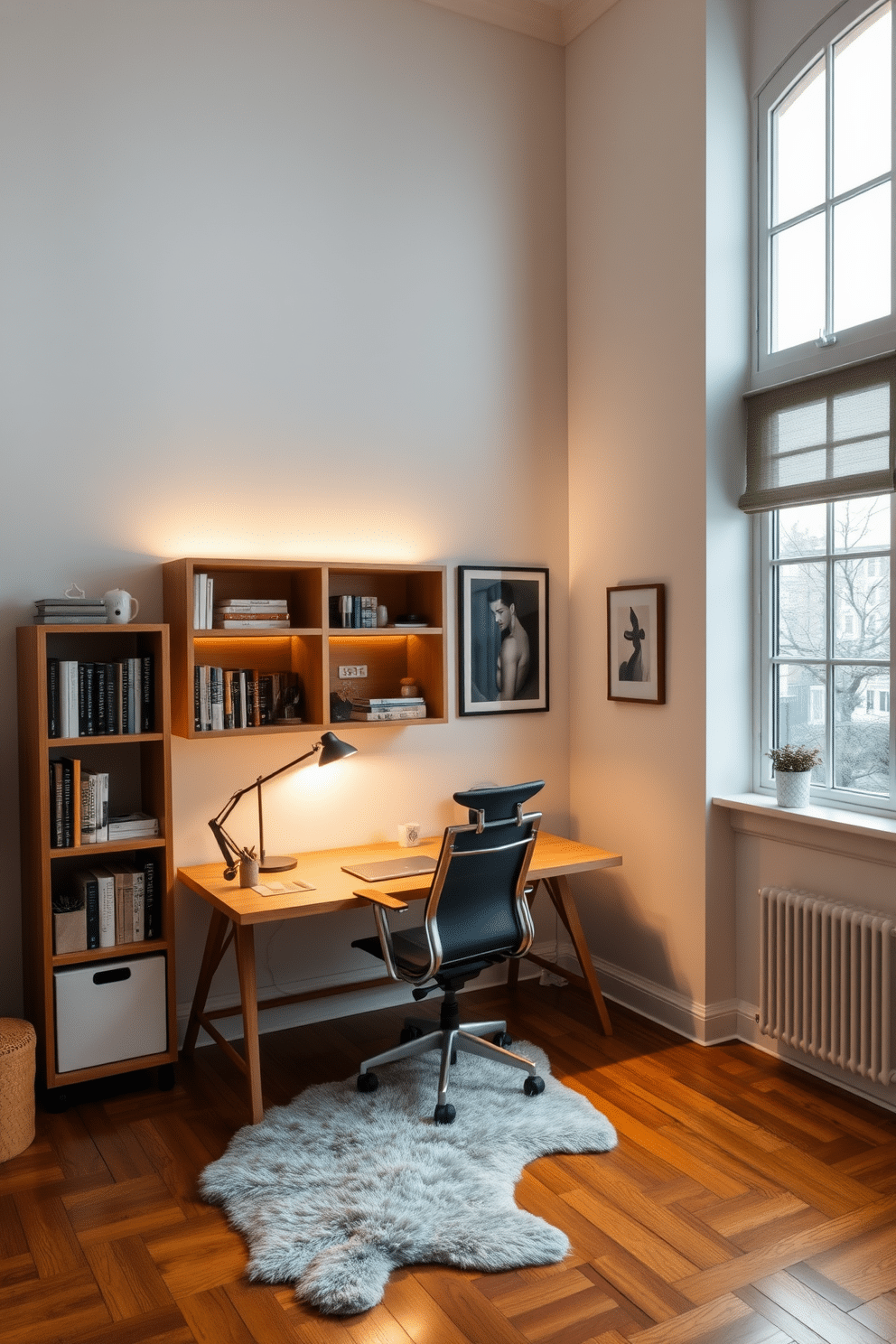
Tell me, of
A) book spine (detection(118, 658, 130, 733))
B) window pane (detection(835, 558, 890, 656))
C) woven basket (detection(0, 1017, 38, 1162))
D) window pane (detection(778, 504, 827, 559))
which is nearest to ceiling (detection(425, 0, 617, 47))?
window pane (detection(778, 504, 827, 559))

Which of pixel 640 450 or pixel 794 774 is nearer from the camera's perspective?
pixel 794 774

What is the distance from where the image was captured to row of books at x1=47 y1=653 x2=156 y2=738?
3264 millimetres

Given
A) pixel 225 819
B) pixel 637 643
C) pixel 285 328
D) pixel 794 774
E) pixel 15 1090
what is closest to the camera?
pixel 15 1090

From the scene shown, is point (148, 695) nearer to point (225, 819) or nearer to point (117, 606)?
point (117, 606)

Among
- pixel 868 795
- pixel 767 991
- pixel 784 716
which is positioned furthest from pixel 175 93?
pixel 767 991

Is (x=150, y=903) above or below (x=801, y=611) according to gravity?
below

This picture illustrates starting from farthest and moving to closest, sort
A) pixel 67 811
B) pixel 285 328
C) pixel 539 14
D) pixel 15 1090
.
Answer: pixel 539 14 < pixel 285 328 < pixel 67 811 < pixel 15 1090

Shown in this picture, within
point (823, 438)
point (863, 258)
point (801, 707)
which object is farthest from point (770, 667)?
point (863, 258)

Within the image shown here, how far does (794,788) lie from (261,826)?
6.19 feet

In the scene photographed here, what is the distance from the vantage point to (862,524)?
3.48 meters

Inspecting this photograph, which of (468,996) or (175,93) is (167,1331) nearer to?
(468,996)

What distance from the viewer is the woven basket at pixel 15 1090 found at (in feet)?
9.86

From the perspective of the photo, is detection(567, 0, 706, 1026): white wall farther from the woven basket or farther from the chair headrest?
the woven basket

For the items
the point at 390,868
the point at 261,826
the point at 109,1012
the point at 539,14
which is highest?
the point at 539,14
